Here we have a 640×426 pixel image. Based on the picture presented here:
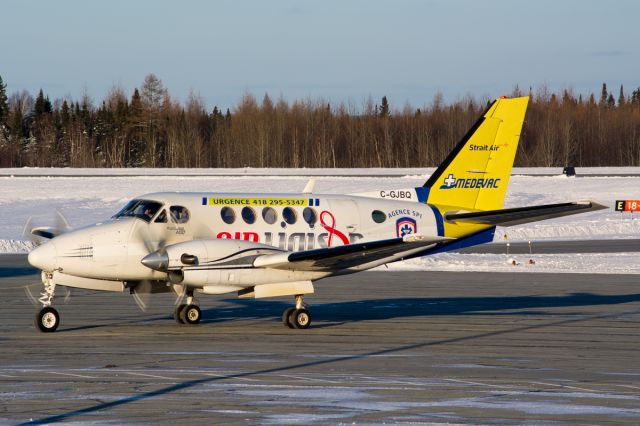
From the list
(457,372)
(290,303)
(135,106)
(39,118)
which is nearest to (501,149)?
(290,303)

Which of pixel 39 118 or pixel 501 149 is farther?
pixel 39 118

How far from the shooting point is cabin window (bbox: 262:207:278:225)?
59.3ft

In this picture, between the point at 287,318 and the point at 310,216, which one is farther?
the point at 310,216

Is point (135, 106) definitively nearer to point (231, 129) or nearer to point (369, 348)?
point (231, 129)

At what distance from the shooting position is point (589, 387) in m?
11.6

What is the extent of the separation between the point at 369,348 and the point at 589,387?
166 inches

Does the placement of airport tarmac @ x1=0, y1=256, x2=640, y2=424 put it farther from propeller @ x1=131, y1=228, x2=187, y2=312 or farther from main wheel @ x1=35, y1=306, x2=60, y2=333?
propeller @ x1=131, y1=228, x2=187, y2=312

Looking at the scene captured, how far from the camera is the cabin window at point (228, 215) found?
17781mm

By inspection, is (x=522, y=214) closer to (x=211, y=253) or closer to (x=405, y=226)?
(x=405, y=226)

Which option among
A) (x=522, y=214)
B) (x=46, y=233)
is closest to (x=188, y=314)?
(x=46, y=233)

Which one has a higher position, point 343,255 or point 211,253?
point 211,253

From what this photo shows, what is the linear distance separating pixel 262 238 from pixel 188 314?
2022mm

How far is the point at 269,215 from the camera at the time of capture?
18094 mm

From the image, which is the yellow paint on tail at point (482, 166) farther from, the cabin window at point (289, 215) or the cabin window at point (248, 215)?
the cabin window at point (248, 215)
